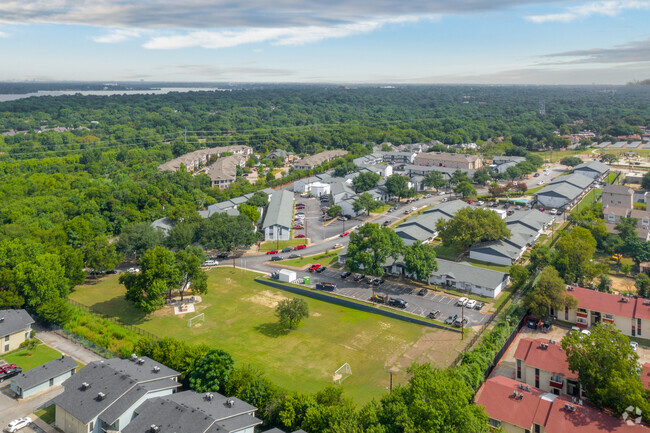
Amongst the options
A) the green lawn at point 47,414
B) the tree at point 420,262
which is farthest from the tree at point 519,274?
the green lawn at point 47,414

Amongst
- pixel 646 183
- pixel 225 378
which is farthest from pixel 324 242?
pixel 646 183

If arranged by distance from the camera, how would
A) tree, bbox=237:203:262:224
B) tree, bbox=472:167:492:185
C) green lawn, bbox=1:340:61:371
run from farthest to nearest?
tree, bbox=472:167:492:185 < tree, bbox=237:203:262:224 < green lawn, bbox=1:340:61:371

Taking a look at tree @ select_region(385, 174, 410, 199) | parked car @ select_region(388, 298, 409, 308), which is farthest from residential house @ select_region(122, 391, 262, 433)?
tree @ select_region(385, 174, 410, 199)

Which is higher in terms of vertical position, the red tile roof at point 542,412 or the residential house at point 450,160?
the residential house at point 450,160

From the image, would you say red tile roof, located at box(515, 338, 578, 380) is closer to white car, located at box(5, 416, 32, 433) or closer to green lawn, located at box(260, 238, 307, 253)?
white car, located at box(5, 416, 32, 433)

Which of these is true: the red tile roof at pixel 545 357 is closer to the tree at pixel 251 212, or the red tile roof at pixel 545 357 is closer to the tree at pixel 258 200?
the tree at pixel 251 212
